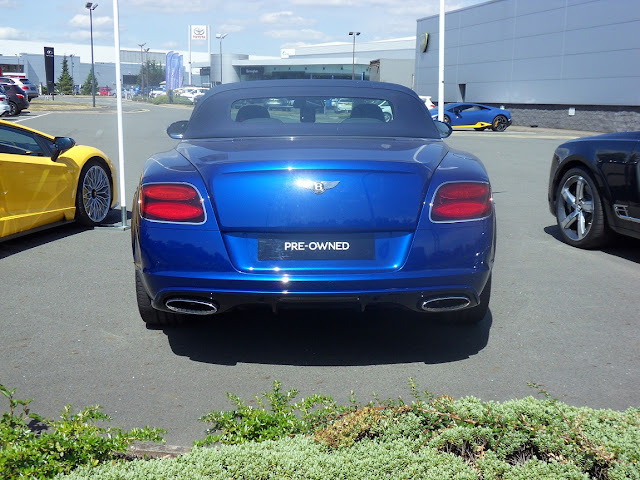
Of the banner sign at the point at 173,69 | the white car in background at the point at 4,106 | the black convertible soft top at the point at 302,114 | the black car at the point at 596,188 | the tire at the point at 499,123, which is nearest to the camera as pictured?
the black convertible soft top at the point at 302,114

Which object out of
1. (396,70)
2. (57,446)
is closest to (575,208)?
(57,446)

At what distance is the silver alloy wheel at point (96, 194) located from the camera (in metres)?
8.30

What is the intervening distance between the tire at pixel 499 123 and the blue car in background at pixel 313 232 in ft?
107

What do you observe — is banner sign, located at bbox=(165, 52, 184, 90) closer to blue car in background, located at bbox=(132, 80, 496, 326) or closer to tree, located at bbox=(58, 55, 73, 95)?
tree, located at bbox=(58, 55, 73, 95)

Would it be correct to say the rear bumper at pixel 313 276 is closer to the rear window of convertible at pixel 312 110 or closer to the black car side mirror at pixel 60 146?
the rear window of convertible at pixel 312 110

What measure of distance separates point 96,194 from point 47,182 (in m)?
1.00

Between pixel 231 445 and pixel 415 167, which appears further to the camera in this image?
pixel 415 167

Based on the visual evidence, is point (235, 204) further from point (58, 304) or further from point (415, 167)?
point (58, 304)

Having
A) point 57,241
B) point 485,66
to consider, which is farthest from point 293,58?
point 57,241

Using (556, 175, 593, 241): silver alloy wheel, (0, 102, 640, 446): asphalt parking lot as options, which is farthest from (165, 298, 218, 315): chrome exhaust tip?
(556, 175, 593, 241): silver alloy wheel

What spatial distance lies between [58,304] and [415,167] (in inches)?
112

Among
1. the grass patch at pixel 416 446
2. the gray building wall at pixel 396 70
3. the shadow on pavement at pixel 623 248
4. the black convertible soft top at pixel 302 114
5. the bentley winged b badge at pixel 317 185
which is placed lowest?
the shadow on pavement at pixel 623 248

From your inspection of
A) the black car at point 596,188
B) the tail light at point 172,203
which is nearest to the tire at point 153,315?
the tail light at point 172,203

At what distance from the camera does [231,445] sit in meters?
3.06
